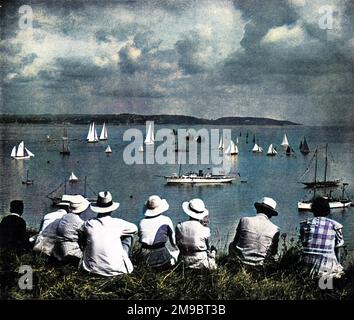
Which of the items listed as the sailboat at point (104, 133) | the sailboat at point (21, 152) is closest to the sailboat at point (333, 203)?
the sailboat at point (104, 133)

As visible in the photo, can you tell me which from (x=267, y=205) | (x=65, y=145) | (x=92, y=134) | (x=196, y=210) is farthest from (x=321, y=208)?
(x=65, y=145)

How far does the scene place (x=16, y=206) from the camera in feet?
29.2

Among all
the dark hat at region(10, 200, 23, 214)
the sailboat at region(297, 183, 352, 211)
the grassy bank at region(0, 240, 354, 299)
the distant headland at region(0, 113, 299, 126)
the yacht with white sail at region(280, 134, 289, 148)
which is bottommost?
the grassy bank at region(0, 240, 354, 299)

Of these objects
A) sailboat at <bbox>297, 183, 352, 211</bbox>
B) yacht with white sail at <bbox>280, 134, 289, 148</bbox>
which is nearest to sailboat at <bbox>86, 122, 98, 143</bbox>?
yacht with white sail at <bbox>280, 134, 289, 148</bbox>

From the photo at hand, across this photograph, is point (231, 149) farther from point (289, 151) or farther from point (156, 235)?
point (156, 235)

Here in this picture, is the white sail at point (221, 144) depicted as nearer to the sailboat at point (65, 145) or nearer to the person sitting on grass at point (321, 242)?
the person sitting on grass at point (321, 242)

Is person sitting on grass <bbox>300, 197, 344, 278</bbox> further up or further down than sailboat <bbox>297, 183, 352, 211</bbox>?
further down

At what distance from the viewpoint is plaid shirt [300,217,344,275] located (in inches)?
312

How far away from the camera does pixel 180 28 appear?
887 cm

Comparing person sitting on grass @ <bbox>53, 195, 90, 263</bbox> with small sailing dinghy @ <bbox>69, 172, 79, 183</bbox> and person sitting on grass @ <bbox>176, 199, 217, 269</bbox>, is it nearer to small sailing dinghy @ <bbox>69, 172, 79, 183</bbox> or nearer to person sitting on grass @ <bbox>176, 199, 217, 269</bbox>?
small sailing dinghy @ <bbox>69, 172, 79, 183</bbox>

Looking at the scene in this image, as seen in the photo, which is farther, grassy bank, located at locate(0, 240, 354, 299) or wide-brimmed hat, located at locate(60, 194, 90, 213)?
wide-brimmed hat, located at locate(60, 194, 90, 213)

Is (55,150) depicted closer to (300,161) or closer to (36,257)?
(36,257)

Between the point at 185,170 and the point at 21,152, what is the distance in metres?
2.18
